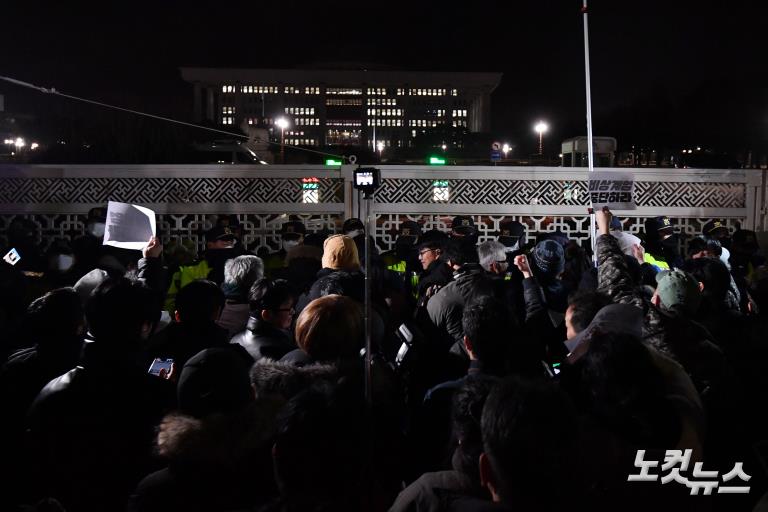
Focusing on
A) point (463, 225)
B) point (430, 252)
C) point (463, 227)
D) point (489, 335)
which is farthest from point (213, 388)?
point (463, 225)

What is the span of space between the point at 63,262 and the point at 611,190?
19.6 feet

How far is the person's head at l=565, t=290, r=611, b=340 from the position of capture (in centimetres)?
400

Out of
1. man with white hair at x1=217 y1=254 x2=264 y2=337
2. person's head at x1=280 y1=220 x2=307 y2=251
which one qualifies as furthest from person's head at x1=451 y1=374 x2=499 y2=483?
person's head at x1=280 y1=220 x2=307 y2=251

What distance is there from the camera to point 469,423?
7.92 ft

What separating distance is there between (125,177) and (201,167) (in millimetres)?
1141

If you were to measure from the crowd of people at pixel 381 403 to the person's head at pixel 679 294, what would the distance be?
0.04 feet

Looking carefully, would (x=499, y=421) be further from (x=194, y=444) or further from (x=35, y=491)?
(x=35, y=491)

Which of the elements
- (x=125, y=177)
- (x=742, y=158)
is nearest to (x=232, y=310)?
(x=125, y=177)

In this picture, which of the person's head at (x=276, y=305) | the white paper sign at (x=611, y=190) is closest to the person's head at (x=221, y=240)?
the person's head at (x=276, y=305)

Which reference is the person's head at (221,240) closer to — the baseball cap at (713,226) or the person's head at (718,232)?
the person's head at (718,232)

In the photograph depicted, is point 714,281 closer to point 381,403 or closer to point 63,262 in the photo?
point 381,403

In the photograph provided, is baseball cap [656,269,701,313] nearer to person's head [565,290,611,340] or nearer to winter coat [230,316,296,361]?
person's head [565,290,611,340]

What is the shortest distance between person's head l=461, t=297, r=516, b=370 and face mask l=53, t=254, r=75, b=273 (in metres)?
5.25

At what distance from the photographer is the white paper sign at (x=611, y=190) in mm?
7348
